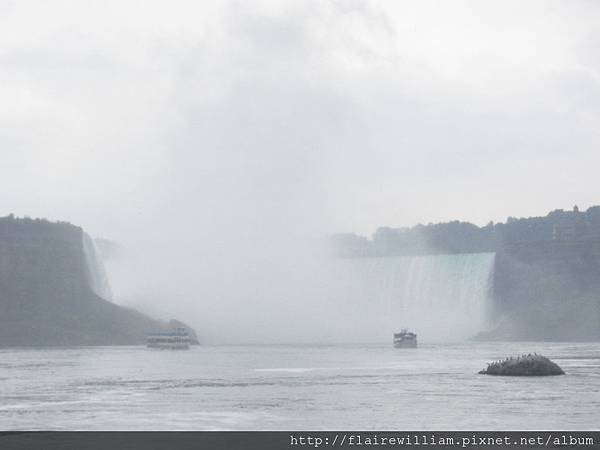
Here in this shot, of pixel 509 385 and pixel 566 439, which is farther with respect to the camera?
pixel 509 385

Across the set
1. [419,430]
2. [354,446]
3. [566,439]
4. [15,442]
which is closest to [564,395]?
[419,430]

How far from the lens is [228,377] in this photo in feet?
319

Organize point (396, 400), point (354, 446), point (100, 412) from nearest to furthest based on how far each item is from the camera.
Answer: point (354, 446) < point (100, 412) < point (396, 400)

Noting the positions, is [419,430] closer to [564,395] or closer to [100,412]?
[100,412]

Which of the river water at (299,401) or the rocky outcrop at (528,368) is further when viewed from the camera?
the rocky outcrop at (528,368)

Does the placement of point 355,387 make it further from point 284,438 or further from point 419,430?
point 284,438

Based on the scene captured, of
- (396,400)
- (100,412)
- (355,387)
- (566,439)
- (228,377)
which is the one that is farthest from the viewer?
(228,377)

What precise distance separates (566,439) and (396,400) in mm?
25913

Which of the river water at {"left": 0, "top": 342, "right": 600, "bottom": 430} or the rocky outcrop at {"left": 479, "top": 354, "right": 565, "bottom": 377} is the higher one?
the rocky outcrop at {"left": 479, "top": 354, "right": 565, "bottom": 377}

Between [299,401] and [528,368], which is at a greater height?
[528,368]

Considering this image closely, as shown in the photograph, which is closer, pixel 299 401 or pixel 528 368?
pixel 299 401

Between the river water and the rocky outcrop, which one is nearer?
the river water

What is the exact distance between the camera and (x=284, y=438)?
40562 mm

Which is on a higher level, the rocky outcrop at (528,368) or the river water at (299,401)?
the rocky outcrop at (528,368)
